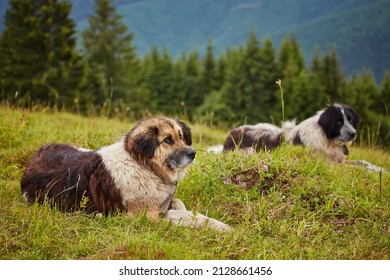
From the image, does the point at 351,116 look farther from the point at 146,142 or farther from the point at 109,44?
the point at 109,44

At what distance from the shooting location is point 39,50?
3441 cm

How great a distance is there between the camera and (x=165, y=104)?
62.9 m

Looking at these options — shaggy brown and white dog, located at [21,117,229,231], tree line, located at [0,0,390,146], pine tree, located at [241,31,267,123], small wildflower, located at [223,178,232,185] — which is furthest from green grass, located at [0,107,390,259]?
pine tree, located at [241,31,267,123]

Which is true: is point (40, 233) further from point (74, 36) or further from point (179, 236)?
point (74, 36)

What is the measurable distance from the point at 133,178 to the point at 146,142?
0.49 metres

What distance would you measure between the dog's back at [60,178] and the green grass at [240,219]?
0.79 feet

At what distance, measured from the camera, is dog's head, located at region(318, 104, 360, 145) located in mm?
10133

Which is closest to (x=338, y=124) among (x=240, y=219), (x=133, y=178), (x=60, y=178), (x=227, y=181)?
(x=227, y=181)

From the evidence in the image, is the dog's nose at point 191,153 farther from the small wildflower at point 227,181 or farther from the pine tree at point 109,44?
the pine tree at point 109,44

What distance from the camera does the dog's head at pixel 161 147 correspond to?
5.77 m

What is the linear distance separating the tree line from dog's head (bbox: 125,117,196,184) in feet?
55.9

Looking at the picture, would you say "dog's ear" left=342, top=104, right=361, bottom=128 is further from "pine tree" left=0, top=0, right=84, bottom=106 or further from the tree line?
"pine tree" left=0, top=0, right=84, bottom=106

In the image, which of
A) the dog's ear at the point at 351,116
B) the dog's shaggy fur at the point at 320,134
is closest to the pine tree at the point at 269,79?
the dog's ear at the point at 351,116
